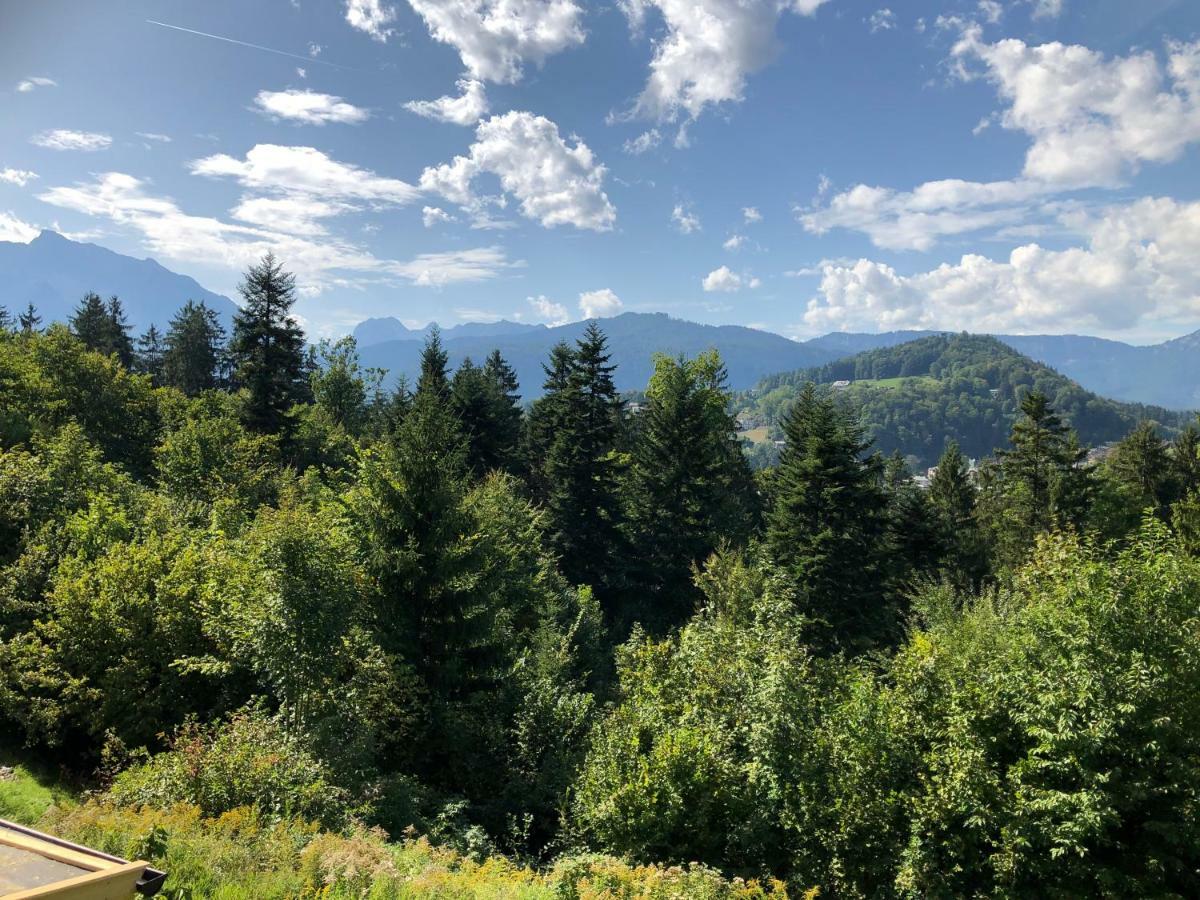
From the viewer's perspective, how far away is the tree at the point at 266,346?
3494 centimetres

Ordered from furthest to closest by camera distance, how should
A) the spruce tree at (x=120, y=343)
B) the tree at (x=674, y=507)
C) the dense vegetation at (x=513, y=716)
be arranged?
the spruce tree at (x=120, y=343), the tree at (x=674, y=507), the dense vegetation at (x=513, y=716)

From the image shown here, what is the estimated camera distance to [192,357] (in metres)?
63.5

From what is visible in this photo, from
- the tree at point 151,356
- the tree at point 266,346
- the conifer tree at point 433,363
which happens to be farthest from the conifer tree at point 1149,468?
the tree at point 151,356

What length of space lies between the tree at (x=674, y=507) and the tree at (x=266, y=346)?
21.3 m

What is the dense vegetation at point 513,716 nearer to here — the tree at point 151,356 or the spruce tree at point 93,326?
the spruce tree at point 93,326

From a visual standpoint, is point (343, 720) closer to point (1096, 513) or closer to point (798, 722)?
point (798, 722)

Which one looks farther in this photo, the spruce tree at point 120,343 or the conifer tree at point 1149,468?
the spruce tree at point 120,343

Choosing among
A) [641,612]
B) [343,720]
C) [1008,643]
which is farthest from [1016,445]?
[343,720]

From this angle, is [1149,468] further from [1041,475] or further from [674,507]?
[674,507]

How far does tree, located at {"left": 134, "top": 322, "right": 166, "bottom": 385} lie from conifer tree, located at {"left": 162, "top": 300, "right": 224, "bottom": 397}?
5819 mm

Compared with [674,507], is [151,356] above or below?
above

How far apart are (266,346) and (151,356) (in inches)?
2213

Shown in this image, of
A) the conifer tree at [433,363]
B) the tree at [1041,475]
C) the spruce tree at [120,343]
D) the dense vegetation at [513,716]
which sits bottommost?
the dense vegetation at [513,716]

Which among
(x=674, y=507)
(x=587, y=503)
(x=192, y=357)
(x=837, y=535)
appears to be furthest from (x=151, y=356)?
(x=837, y=535)
